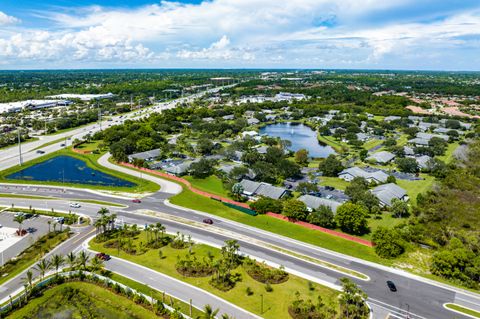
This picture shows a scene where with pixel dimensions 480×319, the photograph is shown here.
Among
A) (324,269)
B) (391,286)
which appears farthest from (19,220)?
(391,286)

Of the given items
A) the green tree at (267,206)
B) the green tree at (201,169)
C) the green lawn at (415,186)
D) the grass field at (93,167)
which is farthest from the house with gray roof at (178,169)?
the green lawn at (415,186)

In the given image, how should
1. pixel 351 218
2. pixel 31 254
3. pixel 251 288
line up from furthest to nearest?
pixel 351 218, pixel 31 254, pixel 251 288

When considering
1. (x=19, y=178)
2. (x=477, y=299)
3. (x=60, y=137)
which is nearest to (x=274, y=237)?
(x=477, y=299)

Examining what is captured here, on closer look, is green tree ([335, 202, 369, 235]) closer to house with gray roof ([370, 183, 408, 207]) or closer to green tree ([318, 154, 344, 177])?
house with gray roof ([370, 183, 408, 207])

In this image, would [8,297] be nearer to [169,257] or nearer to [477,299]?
[169,257]

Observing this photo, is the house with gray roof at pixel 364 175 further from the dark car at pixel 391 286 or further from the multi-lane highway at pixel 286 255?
the dark car at pixel 391 286

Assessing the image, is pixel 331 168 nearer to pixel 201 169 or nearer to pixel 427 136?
pixel 201 169

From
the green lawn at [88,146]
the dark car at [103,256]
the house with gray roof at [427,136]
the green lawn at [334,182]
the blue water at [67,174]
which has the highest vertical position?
the house with gray roof at [427,136]
